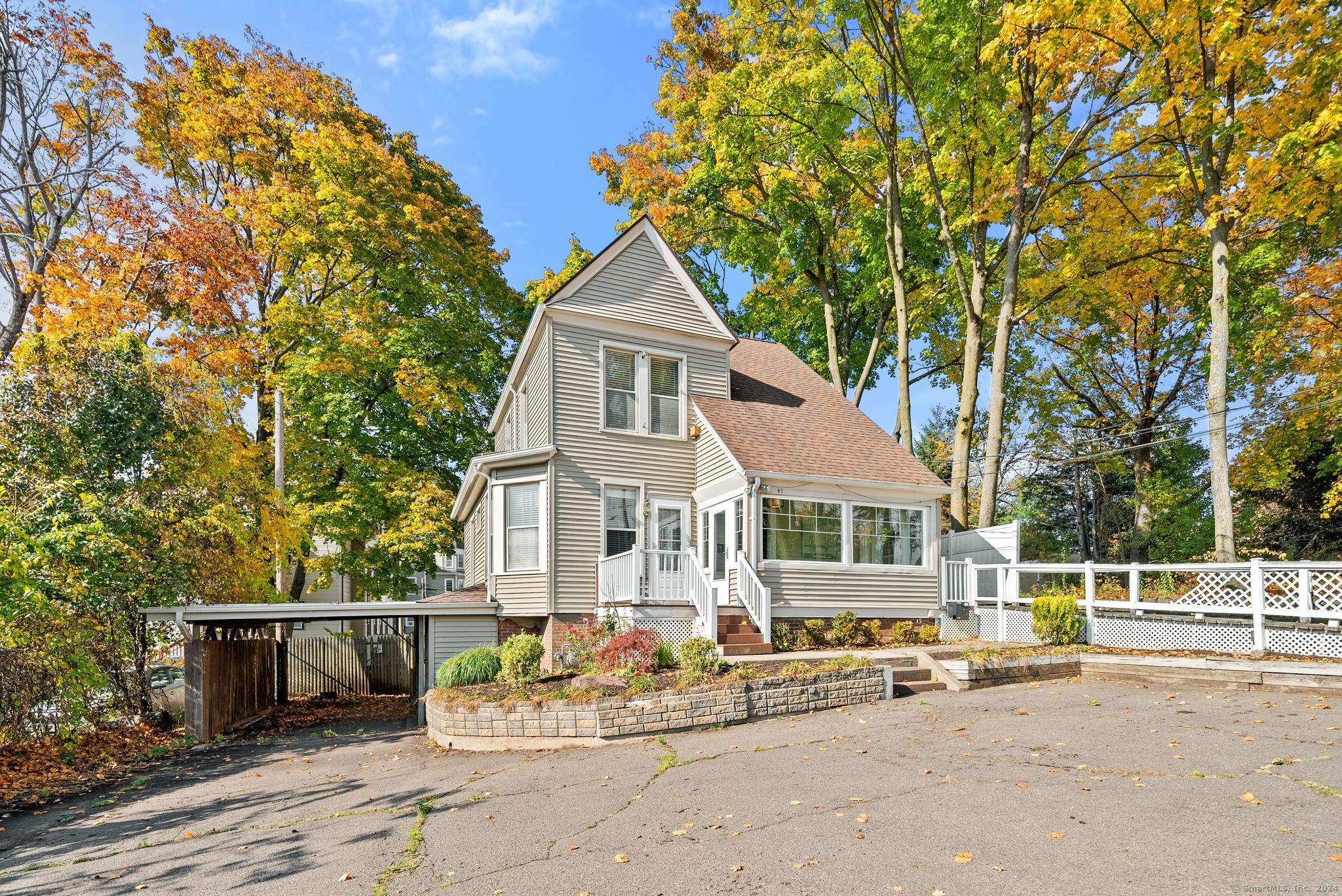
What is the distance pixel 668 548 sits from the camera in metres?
15.9

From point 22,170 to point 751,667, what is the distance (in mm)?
21325

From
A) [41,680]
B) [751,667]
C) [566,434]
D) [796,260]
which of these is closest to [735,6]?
[796,260]

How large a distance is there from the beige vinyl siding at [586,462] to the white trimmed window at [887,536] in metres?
3.65

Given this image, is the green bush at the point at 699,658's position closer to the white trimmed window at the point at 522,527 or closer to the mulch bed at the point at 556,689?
the mulch bed at the point at 556,689

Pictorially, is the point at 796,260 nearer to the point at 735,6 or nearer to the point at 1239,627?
the point at 735,6

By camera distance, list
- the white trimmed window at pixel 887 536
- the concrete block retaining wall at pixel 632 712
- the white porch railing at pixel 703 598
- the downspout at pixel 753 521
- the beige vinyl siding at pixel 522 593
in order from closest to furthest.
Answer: the concrete block retaining wall at pixel 632 712 < the white porch railing at pixel 703 598 < the downspout at pixel 753 521 < the beige vinyl siding at pixel 522 593 < the white trimmed window at pixel 887 536

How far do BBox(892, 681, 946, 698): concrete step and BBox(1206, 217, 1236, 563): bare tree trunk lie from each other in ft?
24.1

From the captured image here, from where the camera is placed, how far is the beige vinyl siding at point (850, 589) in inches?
564

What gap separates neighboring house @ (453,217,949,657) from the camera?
14289 millimetres

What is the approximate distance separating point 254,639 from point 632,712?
1087 centimetres

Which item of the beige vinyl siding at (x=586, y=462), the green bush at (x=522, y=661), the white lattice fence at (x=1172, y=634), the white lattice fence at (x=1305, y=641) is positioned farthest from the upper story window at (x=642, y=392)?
→ the white lattice fence at (x=1305, y=641)

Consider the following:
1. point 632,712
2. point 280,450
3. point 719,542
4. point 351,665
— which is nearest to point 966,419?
point 719,542

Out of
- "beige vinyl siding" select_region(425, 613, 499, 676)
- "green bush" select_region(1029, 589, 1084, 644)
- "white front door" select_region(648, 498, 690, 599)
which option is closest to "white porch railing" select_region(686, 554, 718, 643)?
"white front door" select_region(648, 498, 690, 599)

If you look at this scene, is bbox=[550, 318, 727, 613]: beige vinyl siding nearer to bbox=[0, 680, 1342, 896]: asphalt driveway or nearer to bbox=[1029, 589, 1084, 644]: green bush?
bbox=[0, 680, 1342, 896]: asphalt driveway
